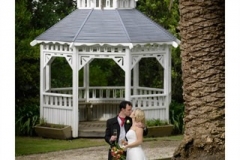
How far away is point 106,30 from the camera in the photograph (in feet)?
71.8

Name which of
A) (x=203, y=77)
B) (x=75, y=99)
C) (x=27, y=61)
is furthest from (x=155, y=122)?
(x=203, y=77)

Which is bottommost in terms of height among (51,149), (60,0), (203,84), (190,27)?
(51,149)

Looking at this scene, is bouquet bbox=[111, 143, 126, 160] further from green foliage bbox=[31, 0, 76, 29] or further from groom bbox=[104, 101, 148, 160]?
green foliage bbox=[31, 0, 76, 29]

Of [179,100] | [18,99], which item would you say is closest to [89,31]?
[18,99]

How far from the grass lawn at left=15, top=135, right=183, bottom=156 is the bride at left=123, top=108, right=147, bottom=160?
5786mm

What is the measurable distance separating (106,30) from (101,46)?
1.66 feet

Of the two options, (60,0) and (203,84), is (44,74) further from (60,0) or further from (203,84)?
(203,84)

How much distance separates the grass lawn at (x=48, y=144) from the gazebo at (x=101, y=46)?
0.72m

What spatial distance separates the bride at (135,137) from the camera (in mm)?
13383

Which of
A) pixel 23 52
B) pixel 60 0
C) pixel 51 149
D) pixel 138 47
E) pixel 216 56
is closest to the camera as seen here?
pixel 216 56

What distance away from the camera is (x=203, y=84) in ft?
46.1

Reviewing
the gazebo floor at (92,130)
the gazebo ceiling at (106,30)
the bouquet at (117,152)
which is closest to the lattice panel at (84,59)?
the gazebo ceiling at (106,30)

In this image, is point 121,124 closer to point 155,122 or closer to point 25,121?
point 155,122

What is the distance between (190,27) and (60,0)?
615 inches
